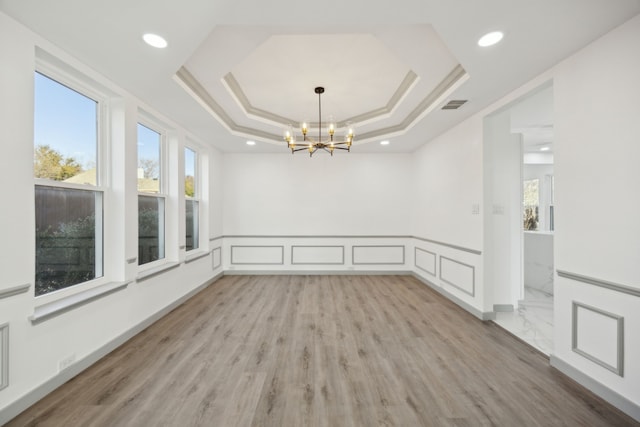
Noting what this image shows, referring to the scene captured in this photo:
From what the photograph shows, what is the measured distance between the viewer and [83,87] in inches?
102

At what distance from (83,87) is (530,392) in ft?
15.8

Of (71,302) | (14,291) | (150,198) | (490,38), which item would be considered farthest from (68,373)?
(490,38)

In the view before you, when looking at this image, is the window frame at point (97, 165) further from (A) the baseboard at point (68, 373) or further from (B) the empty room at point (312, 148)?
(A) the baseboard at point (68, 373)

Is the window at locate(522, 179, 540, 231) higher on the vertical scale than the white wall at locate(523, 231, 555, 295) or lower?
higher

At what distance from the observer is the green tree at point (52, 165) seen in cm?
221

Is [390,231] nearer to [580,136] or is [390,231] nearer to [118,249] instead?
[580,136]

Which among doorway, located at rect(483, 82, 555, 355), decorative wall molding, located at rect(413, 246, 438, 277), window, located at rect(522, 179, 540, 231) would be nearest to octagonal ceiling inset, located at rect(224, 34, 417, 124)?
doorway, located at rect(483, 82, 555, 355)

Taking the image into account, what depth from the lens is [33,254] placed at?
6.63 feet

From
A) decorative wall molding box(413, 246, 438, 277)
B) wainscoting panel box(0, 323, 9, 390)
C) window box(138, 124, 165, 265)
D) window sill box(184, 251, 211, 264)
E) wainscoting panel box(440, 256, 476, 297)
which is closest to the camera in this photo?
wainscoting panel box(0, 323, 9, 390)

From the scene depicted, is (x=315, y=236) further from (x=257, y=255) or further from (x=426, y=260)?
(x=426, y=260)

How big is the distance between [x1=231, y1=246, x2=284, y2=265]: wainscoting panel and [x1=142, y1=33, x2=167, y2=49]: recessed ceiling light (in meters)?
4.45

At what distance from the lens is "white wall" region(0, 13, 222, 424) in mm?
1848

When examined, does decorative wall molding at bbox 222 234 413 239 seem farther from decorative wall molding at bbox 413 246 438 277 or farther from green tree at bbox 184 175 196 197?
green tree at bbox 184 175 196 197

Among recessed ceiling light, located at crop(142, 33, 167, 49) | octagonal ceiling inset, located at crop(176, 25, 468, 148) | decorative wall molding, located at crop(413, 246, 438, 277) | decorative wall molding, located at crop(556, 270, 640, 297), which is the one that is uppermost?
octagonal ceiling inset, located at crop(176, 25, 468, 148)
